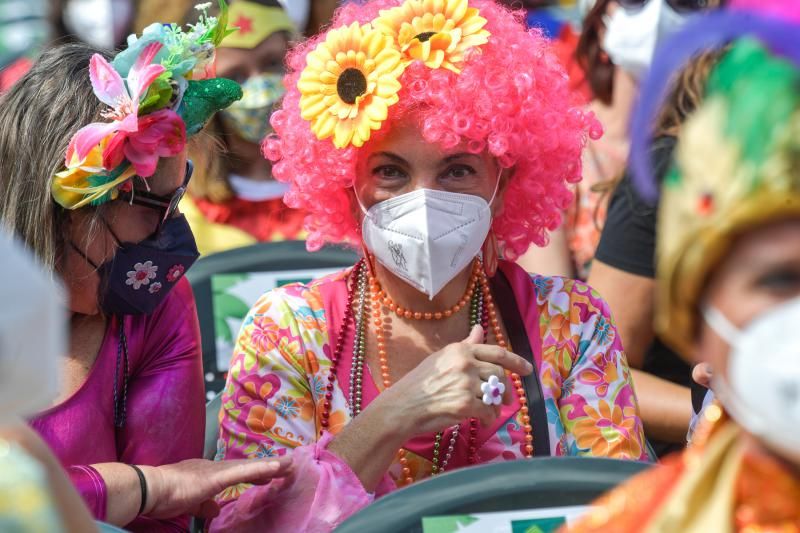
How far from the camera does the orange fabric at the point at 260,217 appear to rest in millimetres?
4145

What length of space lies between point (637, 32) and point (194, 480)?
2453mm

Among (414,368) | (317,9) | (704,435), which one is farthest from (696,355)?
(317,9)

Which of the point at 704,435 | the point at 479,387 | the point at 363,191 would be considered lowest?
the point at 479,387

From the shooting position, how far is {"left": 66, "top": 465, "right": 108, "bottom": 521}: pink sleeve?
2.30 m

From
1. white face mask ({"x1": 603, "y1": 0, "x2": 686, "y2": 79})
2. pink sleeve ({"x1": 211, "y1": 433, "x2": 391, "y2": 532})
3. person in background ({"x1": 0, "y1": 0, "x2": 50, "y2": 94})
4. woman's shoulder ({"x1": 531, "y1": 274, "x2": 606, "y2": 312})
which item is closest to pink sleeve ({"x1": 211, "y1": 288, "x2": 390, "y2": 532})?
pink sleeve ({"x1": 211, "y1": 433, "x2": 391, "y2": 532})

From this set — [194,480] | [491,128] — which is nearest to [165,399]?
[194,480]

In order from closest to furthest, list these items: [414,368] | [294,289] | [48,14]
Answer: [414,368], [294,289], [48,14]

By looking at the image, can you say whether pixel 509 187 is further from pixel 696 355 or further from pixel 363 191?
pixel 696 355

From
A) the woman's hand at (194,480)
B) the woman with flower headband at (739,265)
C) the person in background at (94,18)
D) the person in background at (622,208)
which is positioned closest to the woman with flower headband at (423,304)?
the woman's hand at (194,480)

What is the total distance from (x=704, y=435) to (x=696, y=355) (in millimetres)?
113

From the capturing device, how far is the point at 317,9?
4719mm

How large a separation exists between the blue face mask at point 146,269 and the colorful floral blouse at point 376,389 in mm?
261

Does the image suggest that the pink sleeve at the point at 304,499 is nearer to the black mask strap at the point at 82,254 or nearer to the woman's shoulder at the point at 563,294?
the black mask strap at the point at 82,254

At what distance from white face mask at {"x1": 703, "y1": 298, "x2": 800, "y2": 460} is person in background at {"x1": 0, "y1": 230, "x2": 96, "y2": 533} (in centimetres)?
73
